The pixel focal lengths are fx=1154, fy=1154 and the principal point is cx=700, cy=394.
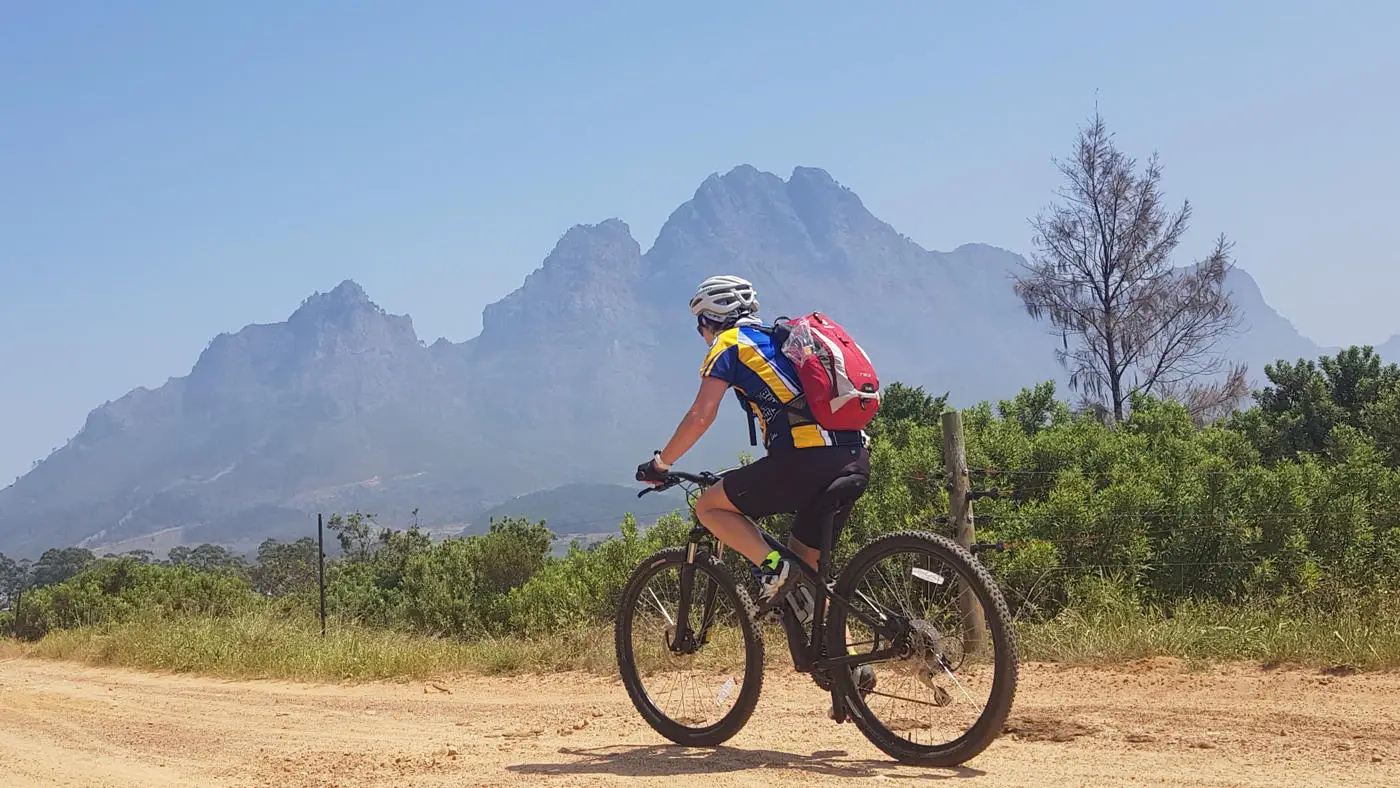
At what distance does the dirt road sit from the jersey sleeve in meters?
1.76

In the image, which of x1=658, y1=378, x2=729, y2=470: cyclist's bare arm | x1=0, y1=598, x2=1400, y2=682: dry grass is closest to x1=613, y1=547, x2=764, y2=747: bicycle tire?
x1=658, y1=378, x2=729, y2=470: cyclist's bare arm

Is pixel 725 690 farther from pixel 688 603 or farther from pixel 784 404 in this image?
pixel 784 404

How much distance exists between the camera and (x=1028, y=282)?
97.8ft

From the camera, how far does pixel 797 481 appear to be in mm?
5242

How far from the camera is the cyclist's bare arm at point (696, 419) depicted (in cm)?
536

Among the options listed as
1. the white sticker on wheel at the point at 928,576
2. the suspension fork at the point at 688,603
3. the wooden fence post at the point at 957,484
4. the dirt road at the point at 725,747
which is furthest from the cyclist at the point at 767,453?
the wooden fence post at the point at 957,484

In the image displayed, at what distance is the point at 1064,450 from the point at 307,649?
8.21 metres

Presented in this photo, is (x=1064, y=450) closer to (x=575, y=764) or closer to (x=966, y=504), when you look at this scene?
(x=966, y=504)

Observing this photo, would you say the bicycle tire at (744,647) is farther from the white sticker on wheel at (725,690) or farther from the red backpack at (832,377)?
the red backpack at (832,377)

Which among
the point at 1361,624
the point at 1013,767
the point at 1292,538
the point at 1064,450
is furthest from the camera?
the point at 1064,450

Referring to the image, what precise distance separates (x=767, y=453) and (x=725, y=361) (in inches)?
19.1

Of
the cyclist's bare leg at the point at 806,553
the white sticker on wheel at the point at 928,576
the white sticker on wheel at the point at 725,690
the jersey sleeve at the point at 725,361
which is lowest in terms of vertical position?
the white sticker on wheel at the point at 725,690

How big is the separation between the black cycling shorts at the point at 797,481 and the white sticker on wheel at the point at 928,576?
1.52 ft

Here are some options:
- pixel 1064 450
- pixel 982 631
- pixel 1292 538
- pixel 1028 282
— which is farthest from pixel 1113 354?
pixel 982 631
